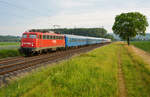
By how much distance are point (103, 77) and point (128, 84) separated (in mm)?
1463

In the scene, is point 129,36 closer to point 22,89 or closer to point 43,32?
point 43,32

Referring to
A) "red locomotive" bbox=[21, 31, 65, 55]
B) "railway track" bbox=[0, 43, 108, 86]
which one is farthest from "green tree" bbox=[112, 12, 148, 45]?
"railway track" bbox=[0, 43, 108, 86]

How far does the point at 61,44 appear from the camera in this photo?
2714 centimetres

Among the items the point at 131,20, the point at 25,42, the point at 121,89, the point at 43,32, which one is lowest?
the point at 121,89

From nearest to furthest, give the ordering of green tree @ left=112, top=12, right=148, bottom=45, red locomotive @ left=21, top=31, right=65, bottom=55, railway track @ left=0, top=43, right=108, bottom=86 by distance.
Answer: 1. railway track @ left=0, top=43, right=108, bottom=86
2. red locomotive @ left=21, top=31, right=65, bottom=55
3. green tree @ left=112, top=12, right=148, bottom=45

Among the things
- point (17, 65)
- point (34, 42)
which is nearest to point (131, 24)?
point (34, 42)

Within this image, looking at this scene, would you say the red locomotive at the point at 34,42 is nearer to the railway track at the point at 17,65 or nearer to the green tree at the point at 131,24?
the railway track at the point at 17,65

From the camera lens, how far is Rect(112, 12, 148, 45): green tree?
5069 centimetres

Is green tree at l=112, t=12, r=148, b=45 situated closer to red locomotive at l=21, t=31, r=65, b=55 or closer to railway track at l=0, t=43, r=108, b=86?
red locomotive at l=21, t=31, r=65, b=55

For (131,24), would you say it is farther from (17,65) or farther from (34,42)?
(17,65)

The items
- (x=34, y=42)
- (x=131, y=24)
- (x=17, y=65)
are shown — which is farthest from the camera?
(x=131, y=24)

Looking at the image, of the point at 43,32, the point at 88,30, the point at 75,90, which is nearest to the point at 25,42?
the point at 43,32

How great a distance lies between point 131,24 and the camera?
5119 cm

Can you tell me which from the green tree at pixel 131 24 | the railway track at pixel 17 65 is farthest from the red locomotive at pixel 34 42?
the green tree at pixel 131 24
